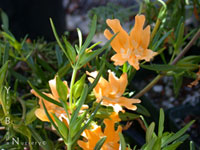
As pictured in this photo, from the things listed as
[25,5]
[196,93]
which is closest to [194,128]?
[196,93]

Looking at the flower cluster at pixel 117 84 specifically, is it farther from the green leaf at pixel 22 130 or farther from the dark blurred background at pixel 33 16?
the dark blurred background at pixel 33 16

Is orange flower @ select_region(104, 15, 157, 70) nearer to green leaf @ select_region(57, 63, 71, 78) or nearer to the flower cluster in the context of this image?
the flower cluster

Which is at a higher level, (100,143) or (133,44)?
(133,44)

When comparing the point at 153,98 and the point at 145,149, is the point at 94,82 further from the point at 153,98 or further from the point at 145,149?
the point at 153,98

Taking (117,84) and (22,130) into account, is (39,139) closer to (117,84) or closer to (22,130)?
(22,130)

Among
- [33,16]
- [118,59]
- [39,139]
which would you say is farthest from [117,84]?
[33,16]

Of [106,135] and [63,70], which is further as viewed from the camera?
[63,70]

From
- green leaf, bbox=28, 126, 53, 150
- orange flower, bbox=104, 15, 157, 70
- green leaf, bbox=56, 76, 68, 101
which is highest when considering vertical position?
orange flower, bbox=104, 15, 157, 70

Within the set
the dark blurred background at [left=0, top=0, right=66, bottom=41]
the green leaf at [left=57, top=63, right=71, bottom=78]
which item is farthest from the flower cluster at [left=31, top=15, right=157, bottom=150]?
the dark blurred background at [left=0, top=0, right=66, bottom=41]
